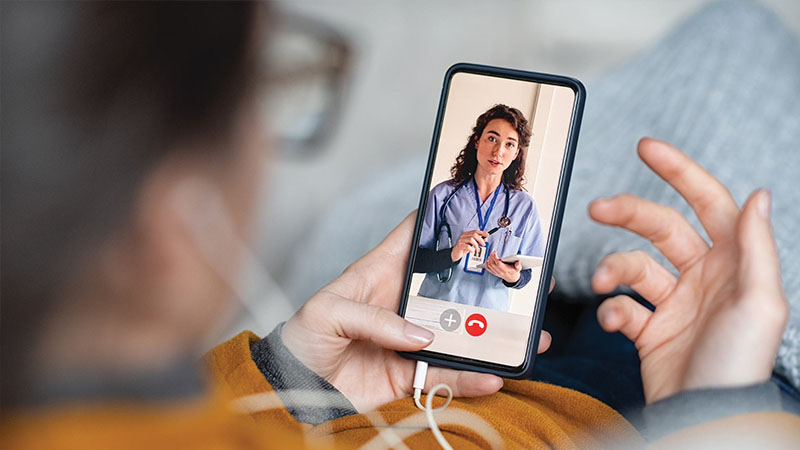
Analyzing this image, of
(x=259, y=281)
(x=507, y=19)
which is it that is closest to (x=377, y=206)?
(x=259, y=281)

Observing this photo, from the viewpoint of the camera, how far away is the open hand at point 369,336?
1.33ft

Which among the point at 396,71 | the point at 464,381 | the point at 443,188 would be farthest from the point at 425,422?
the point at 396,71

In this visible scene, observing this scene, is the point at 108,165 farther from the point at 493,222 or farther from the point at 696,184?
→ the point at 696,184

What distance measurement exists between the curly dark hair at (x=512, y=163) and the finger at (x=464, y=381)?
0.12 meters

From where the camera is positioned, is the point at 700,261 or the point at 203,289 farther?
the point at 700,261

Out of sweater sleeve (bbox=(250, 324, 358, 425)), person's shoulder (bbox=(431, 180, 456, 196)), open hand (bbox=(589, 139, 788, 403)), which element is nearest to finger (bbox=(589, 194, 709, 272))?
open hand (bbox=(589, 139, 788, 403))

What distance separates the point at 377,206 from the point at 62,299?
54 cm

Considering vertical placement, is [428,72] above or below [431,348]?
→ above

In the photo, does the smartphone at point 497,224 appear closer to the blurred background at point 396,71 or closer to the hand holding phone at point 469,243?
the hand holding phone at point 469,243

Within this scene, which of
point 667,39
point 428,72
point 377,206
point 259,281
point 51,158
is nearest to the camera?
point 51,158

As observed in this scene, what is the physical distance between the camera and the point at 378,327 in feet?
1.32

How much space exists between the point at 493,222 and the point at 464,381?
10 centimetres

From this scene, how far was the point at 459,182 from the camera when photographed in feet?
1.42

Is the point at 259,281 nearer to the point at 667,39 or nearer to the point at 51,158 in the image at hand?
the point at 51,158
